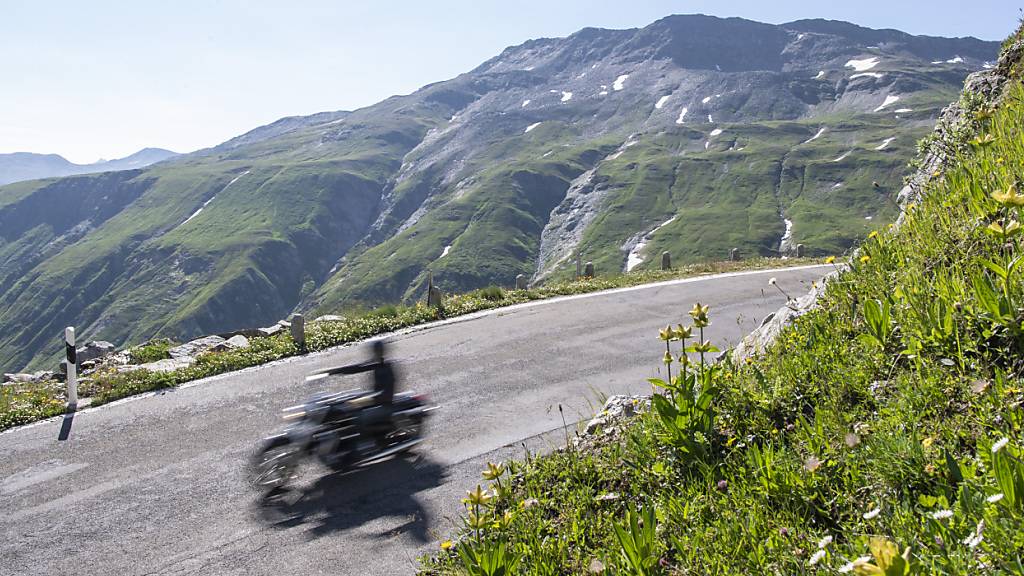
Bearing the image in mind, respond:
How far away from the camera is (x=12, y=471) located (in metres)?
8.23

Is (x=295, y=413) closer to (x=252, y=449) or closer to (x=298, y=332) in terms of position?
(x=252, y=449)

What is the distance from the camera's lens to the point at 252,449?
8.55 m

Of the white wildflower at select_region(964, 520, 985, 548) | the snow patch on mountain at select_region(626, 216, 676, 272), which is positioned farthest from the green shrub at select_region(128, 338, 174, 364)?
the snow patch on mountain at select_region(626, 216, 676, 272)

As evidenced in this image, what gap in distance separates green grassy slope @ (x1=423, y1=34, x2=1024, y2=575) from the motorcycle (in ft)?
8.54

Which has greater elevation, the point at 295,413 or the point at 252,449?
the point at 295,413

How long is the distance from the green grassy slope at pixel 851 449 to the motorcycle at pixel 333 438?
8.54 feet

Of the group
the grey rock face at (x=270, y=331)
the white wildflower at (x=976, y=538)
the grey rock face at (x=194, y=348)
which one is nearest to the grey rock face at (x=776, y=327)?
the white wildflower at (x=976, y=538)

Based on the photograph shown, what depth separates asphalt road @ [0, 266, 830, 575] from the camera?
6.01m

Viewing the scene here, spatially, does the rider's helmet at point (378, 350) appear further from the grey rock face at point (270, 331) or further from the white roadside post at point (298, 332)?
the grey rock face at point (270, 331)

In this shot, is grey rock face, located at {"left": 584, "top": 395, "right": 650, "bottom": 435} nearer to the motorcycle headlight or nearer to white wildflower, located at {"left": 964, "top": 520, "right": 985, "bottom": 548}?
the motorcycle headlight

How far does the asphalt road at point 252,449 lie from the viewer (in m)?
6.01

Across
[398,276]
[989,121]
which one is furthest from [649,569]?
[398,276]

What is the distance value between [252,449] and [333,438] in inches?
72.3

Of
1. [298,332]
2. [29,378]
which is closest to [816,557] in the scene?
[298,332]
